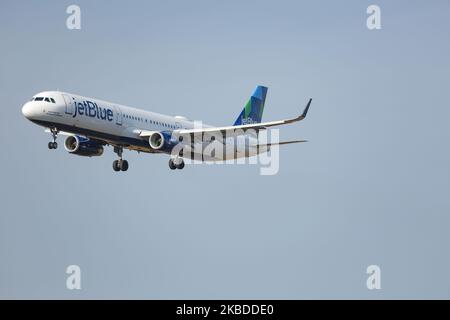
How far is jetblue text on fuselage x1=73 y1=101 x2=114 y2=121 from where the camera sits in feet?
281

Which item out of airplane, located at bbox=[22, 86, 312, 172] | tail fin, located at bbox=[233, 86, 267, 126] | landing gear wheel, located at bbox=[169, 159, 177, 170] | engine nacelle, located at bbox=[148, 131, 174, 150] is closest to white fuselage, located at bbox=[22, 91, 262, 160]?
airplane, located at bbox=[22, 86, 312, 172]

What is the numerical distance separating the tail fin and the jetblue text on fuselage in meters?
17.4

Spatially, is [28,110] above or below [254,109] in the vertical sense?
below

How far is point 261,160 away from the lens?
100812mm

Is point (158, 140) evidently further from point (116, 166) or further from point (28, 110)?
point (28, 110)

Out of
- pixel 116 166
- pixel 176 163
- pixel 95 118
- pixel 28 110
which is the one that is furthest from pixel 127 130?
pixel 28 110

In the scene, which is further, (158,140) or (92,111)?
(158,140)

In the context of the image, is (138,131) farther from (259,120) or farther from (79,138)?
(259,120)

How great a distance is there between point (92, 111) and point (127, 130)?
12.1ft

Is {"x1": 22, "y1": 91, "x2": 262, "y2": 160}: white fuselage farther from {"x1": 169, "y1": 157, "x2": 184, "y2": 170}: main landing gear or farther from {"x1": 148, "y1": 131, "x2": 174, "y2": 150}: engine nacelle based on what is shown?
{"x1": 169, "y1": 157, "x2": 184, "y2": 170}: main landing gear

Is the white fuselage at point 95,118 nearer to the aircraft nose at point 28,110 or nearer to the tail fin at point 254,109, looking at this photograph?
the aircraft nose at point 28,110

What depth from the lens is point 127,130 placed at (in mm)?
89062
